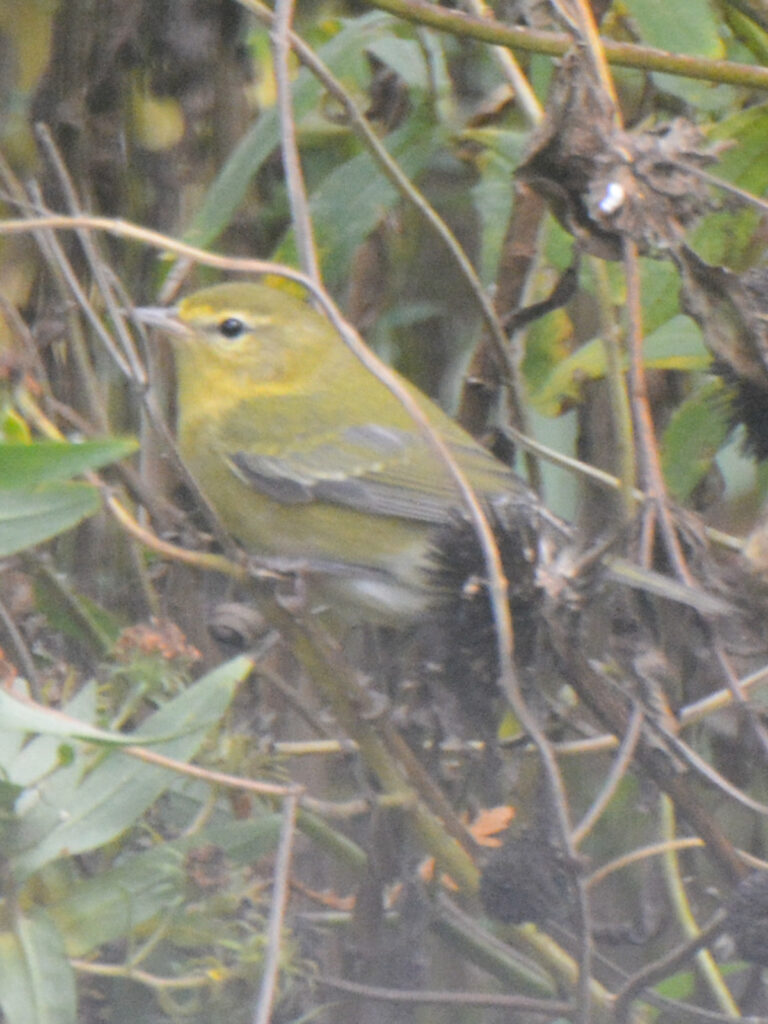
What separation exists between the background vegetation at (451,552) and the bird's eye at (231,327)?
0.13 meters

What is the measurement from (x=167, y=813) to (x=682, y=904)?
28.8 inches

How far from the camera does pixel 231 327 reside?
2.51 metres

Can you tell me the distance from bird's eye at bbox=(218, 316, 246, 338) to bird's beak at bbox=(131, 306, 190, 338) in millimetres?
98

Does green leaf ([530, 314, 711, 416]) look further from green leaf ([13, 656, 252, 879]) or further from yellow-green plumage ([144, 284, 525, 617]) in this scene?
green leaf ([13, 656, 252, 879])

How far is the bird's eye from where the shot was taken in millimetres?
2484

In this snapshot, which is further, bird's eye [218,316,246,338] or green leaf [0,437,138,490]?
bird's eye [218,316,246,338]

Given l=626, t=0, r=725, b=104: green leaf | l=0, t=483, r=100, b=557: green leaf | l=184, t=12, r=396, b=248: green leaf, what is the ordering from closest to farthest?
l=0, t=483, r=100, b=557: green leaf < l=626, t=0, r=725, b=104: green leaf < l=184, t=12, r=396, b=248: green leaf

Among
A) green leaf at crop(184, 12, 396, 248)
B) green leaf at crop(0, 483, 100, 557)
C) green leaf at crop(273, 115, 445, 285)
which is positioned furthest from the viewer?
green leaf at crop(273, 115, 445, 285)

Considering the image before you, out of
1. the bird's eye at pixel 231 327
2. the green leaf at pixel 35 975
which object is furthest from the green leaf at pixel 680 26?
the green leaf at pixel 35 975

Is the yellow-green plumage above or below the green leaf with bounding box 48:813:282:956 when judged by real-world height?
below

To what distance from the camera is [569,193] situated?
1.55m

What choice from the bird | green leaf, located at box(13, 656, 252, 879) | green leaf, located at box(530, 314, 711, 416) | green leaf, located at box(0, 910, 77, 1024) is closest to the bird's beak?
the bird

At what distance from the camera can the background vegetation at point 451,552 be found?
57.4 inches

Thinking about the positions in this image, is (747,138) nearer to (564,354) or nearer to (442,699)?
(564,354)
